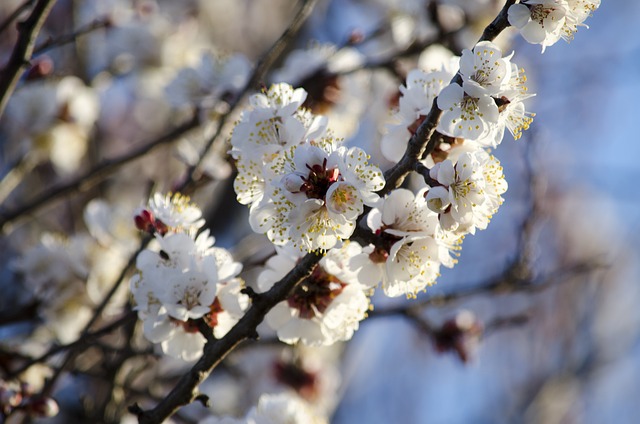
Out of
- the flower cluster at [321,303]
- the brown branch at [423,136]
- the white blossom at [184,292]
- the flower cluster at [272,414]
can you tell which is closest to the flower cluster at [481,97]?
the brown branch at [423,136]

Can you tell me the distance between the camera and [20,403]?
1915 mm

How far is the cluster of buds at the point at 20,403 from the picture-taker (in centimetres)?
188

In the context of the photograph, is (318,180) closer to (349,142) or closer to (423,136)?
(423,136)

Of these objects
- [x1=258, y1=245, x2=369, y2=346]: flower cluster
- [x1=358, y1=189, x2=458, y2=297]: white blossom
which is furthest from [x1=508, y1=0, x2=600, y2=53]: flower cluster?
[x1=258, y1=245, x2=369, y2=346]: flower cluster

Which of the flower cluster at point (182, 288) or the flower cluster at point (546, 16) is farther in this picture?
the flower cluster at point (182, 288)

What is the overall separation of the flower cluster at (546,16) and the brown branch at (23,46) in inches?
48.1

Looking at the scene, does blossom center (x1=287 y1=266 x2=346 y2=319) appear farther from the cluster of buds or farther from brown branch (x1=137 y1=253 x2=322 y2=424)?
the cluster of buds

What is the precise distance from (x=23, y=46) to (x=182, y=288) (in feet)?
2.79

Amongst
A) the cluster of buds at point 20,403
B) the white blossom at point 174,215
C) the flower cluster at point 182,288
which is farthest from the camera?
the cluster of buds at point 20,403

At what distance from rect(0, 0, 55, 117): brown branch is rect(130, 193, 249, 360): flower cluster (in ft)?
1.87

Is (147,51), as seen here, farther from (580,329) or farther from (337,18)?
(580,329)

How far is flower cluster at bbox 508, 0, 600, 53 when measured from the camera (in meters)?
1.43

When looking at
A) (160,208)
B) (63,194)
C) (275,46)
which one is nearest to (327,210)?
(160,208)

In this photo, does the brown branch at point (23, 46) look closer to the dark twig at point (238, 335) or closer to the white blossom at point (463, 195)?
the dark twig at point (238, 335)
